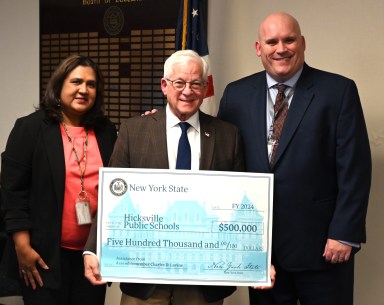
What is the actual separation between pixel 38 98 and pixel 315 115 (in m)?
2.65

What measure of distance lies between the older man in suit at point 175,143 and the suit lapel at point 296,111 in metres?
0.19

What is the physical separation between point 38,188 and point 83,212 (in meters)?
0.22

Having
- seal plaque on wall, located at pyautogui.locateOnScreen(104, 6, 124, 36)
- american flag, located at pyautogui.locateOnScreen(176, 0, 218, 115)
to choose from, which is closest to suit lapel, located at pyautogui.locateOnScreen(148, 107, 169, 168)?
american flag, located at pyautogui.locateOnScreen(176, 0, 218, 115)

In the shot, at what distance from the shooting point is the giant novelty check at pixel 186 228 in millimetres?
1768

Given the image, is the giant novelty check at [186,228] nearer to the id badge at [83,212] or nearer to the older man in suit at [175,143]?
the older man in suit at [175,143]

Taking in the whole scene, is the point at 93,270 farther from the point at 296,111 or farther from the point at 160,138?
the point at 296,111

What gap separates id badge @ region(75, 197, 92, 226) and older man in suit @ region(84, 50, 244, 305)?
246mm

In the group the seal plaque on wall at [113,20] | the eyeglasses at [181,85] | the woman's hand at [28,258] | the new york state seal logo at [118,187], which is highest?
the seal plaque on wall at [113,20]

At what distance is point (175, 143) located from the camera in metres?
1.88

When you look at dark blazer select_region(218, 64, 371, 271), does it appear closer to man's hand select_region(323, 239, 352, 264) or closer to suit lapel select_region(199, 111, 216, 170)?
man's hand select_region(323, 239, 352, 264)

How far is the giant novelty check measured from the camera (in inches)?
69.6

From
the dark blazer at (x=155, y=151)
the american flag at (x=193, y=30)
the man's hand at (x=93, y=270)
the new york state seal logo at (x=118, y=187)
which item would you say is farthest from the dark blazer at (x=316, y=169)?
the american flag at (x=193, y=30)

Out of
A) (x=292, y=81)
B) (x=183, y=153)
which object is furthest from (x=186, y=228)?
(x=292, y=81)

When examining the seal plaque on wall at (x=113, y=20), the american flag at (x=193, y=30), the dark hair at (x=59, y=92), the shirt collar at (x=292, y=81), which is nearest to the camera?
the shirt collar at (x=292, y=81)
